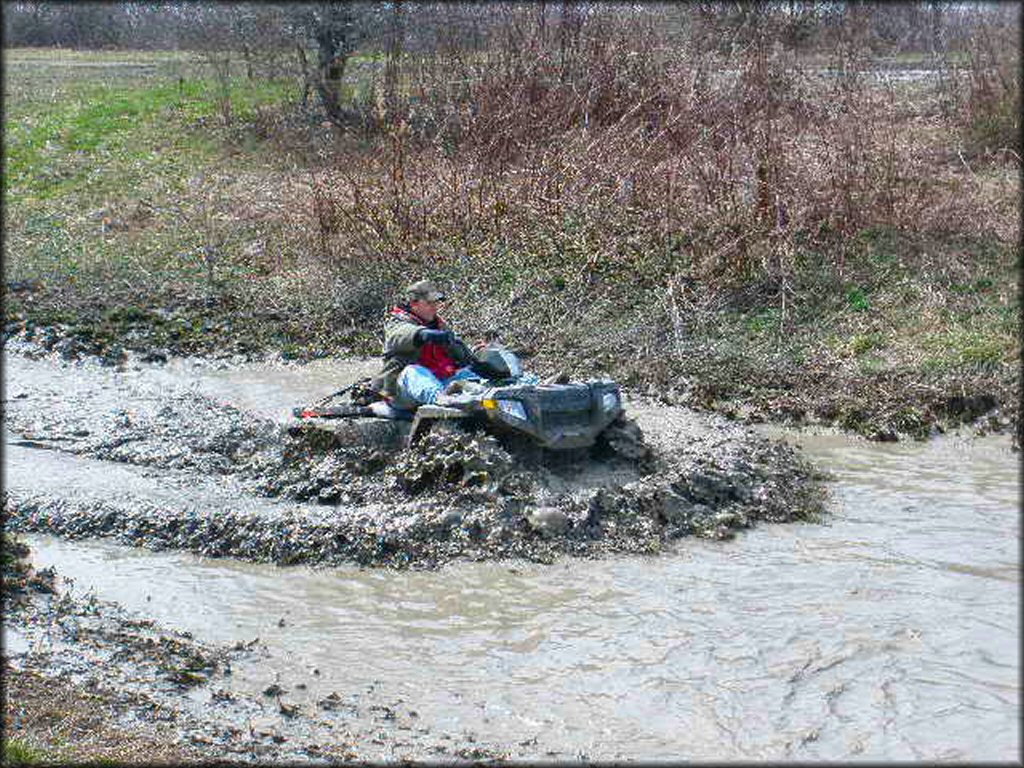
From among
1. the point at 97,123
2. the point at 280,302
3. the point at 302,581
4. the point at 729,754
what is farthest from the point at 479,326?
the point at 97,123

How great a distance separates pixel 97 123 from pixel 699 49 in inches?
547

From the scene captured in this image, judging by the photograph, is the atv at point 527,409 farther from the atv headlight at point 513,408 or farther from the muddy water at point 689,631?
the muddy water at point 689,631

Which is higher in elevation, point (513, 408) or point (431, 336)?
point (431, 336)

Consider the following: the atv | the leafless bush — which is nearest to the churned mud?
the atv

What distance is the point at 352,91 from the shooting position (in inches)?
1075

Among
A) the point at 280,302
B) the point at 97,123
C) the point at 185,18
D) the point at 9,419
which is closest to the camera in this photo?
the point at 9,419

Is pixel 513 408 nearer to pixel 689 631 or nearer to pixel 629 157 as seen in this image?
pixel 689 631

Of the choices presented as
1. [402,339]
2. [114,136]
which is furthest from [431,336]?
[114,136]

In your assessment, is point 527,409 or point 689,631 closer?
point 689,631

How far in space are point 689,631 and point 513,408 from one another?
8.67 ft

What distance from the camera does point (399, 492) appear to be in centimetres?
1112

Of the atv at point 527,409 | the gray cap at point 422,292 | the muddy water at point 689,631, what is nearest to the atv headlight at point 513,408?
the atv at point 527,409

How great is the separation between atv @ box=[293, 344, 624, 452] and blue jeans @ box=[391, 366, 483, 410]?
0.38 feet

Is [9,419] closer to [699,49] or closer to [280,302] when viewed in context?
[280,302]
